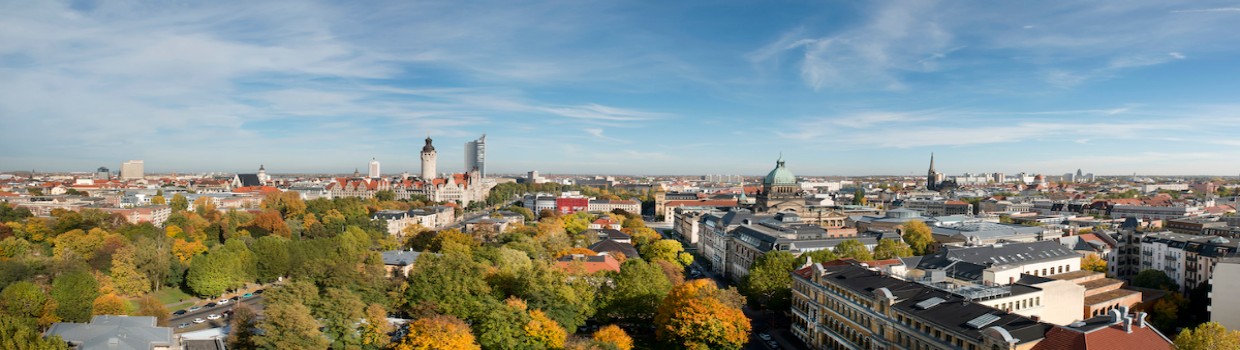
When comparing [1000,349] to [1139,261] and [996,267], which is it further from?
[1139,261]

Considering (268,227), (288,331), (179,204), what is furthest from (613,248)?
(179,204)

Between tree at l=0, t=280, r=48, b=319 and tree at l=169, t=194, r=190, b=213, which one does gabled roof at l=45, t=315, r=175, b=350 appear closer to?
tree at l=0, t=280, r=48, b=319

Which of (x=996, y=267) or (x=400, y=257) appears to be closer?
(x=996, y=267)

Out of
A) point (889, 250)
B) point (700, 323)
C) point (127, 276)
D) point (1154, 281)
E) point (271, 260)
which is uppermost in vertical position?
point (889, 250)

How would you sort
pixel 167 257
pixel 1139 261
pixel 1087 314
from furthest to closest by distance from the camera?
pixel 1139 261
pixel 167 257
pixel 1087 314

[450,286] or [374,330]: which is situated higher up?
[450,286]

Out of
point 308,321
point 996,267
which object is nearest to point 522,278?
point 308,321

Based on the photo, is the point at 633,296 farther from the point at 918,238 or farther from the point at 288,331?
the point at 918,238
